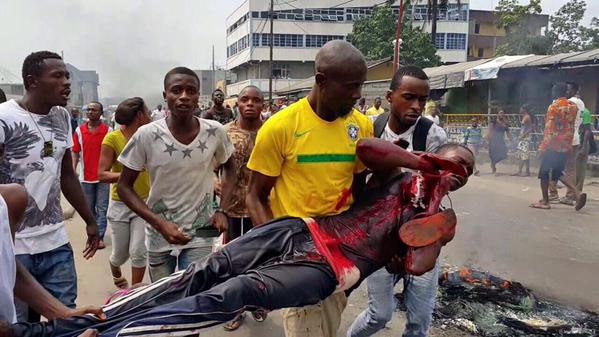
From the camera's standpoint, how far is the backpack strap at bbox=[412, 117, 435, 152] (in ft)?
9.70

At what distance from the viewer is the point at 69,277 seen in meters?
2.91

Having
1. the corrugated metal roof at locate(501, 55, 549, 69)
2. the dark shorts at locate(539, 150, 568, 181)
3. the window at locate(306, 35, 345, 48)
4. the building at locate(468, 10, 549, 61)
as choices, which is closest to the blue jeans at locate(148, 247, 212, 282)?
the dark shorts at locate(539, 150, 568, 181)

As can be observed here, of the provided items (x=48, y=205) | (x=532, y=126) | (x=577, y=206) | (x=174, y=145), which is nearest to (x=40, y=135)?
(x=48, y=205)

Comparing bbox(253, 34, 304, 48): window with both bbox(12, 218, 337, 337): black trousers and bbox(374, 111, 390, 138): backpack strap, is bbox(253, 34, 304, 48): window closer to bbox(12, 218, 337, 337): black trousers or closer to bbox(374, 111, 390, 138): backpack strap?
bbox(374, 111, 390, 138): backpack strap

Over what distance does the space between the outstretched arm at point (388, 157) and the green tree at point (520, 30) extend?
3393cm

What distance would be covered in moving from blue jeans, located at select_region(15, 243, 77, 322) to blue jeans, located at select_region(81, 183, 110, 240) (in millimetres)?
3195

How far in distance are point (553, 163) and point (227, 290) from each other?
766cm

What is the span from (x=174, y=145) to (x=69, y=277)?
37.4 inches

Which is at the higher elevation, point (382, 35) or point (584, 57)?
point (382, 35)

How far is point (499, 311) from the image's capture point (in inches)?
160

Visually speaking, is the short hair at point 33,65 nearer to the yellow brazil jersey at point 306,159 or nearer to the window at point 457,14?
the yellow brazil jersey at point 306,159

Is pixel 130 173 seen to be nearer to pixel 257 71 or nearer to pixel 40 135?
pixel 40 135

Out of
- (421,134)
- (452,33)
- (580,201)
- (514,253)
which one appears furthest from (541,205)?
(452,33)

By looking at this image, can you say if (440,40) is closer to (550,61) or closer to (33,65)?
(550,61)
